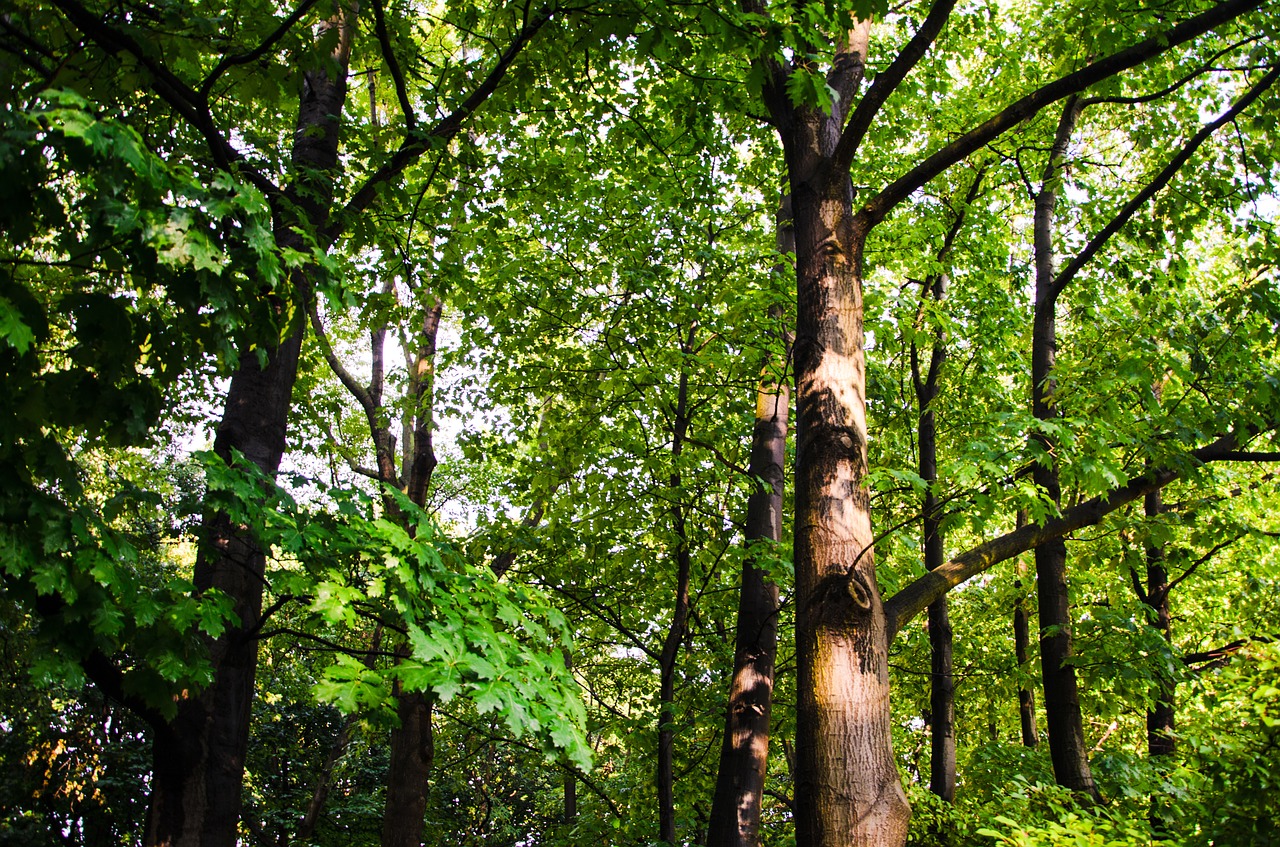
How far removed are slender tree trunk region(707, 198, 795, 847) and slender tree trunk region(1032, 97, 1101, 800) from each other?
2353 mm

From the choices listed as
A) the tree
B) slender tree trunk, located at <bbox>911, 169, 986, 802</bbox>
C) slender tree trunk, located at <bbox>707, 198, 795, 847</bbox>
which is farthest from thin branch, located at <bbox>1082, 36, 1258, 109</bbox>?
slender tree trunk, located at <bbox>911, 169, 986, 802</bbox>

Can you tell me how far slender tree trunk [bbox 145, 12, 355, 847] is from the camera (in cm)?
388

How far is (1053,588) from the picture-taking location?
7.75 m

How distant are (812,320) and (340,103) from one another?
12.0ft

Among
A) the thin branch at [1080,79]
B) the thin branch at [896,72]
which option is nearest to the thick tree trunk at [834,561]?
the thin branch at [896,72]

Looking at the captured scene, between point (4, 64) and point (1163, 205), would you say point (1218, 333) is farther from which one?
point (4, 64)

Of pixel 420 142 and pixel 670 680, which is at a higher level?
pixel 420 142

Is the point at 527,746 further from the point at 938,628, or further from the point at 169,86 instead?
the point at 938,628

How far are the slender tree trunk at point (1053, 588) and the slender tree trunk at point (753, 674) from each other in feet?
7.72

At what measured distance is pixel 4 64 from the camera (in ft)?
8.91

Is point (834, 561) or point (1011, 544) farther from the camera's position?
point (1011, 544)

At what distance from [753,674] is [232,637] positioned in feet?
14.6

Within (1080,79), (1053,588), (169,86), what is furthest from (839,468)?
(1053,588)

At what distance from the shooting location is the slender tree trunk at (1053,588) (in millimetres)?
7004
